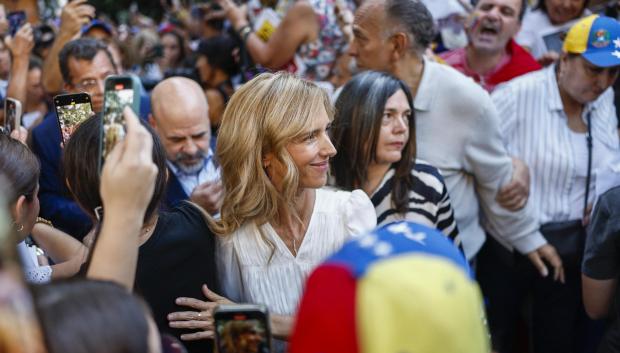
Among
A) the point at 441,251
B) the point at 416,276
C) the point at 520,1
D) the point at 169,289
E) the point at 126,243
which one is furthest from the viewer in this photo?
the point at 520,1

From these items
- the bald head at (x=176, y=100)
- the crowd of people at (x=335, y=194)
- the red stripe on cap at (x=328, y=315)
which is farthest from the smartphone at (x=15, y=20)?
the red stripe on cap at (x=328, y=315)

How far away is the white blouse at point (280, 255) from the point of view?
2.47m

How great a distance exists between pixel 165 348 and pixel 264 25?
3961 millimetres

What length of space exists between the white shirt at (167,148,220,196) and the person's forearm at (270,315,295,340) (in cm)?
130

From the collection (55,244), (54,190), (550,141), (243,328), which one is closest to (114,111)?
(243,328)

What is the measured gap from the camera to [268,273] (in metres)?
2.47

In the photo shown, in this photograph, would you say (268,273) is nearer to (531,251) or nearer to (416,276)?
(416,276)

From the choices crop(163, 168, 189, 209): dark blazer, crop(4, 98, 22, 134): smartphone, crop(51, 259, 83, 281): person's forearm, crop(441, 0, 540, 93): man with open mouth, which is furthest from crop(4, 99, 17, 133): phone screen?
crop(441, 0, 540, 93): man with open mouth

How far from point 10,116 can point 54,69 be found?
1481 mm

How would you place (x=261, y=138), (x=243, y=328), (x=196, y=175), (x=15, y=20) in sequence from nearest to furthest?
(x=243, y=328), (x=261, y=138), (x=196, y=175), (x=15, y=20)

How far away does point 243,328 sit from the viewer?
1769 millimetres

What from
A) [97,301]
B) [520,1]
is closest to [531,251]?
[520,1]

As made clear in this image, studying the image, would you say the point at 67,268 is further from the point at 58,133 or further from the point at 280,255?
the point at 58,133

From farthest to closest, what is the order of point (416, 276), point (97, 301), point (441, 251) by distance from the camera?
point (441, 251) < point (97, 301) < point (416, 276)
